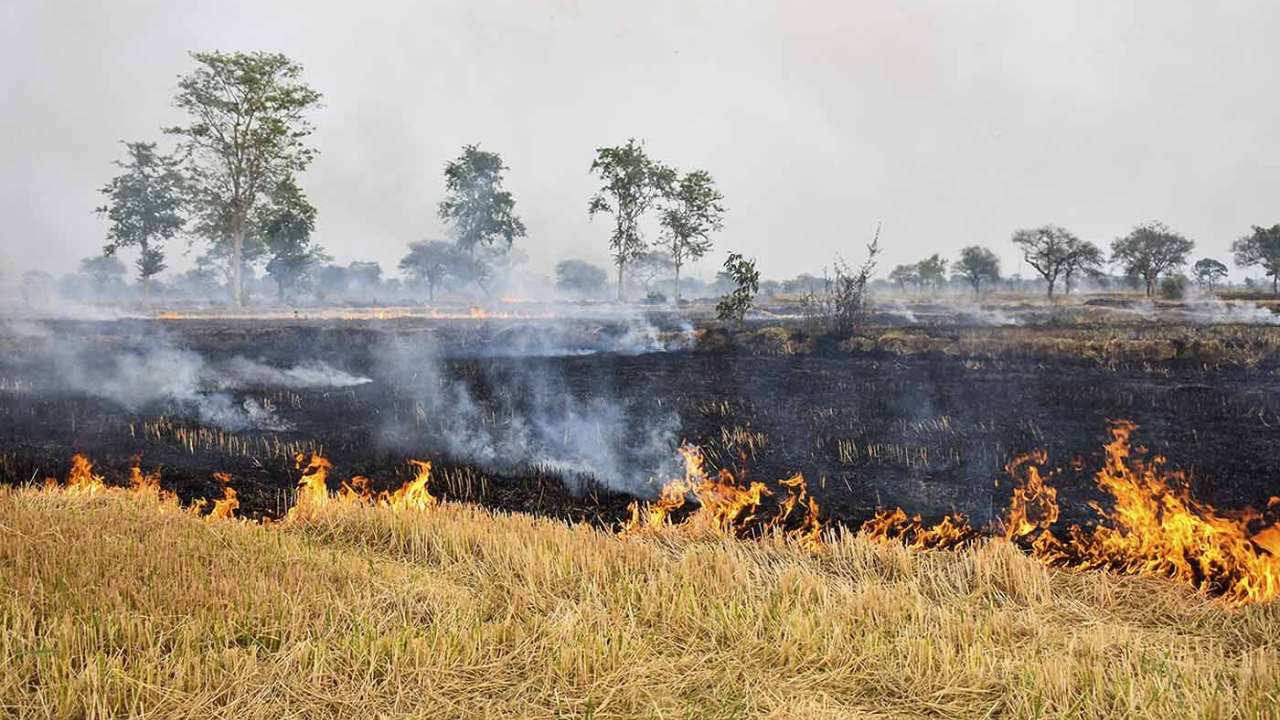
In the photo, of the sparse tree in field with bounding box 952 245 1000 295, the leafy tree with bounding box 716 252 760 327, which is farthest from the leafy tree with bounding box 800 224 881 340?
the sparse tree in field with bounding box 952 245 1000 295

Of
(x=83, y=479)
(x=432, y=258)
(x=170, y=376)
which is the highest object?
(x=432, y=258)

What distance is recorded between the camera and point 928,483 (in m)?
8.39

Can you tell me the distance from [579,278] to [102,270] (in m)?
73.0

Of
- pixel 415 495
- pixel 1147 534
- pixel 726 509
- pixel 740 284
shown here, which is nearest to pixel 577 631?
pixel 726 509

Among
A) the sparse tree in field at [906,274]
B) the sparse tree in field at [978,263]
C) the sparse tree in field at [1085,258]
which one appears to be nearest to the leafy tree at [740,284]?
the sparse tree in field at [1085,258]

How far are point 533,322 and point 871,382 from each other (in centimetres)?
2030

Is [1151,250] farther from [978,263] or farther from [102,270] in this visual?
[102,270]

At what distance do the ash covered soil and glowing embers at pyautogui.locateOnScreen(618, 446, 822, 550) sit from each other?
0.30 metres

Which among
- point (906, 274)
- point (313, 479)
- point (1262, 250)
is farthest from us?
point (906, 274)

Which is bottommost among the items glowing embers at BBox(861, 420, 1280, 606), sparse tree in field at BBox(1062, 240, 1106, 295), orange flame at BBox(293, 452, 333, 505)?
orange flame at BBox(293, 452, 333, 505)

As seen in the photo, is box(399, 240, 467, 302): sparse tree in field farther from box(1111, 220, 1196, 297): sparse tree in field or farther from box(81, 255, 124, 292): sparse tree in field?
box(1111, 220, 1196, 297): sparse tree in field

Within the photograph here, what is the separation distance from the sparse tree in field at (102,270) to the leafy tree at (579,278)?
67.2 m

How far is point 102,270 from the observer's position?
101 metres

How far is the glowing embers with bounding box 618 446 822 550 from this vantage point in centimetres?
664
